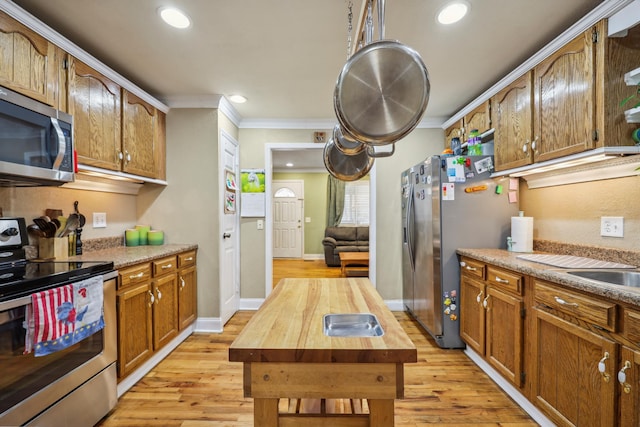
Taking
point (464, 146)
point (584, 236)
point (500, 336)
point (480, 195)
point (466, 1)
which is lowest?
point (500, 336)

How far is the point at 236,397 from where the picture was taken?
201 centimetres

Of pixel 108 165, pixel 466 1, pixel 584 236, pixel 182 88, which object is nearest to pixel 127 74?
pixel 182 88

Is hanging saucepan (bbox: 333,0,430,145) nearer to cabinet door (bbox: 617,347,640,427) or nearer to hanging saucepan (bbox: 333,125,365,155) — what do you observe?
hanging saucepan (bbox: 333,125,365,155)

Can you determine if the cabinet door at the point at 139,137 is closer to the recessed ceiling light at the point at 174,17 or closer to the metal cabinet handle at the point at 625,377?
the recessed ceiling light at the point at 174,17

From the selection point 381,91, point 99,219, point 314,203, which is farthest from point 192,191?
point 314,203

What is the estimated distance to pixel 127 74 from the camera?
2.54m

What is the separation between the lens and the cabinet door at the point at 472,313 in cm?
224

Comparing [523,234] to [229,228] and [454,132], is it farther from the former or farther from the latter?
[229,228]

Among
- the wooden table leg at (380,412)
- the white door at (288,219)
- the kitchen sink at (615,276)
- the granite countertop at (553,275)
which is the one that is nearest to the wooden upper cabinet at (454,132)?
the granite countertop at (553,275)

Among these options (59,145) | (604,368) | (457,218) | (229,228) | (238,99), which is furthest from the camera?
(229,228)

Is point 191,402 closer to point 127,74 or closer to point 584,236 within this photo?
point 127,74

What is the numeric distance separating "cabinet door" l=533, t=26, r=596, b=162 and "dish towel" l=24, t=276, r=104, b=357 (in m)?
2.85

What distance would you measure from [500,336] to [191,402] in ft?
7.05

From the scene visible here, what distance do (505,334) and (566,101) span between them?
1.54m
